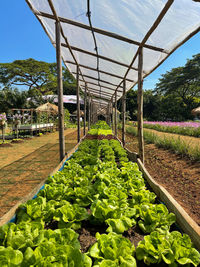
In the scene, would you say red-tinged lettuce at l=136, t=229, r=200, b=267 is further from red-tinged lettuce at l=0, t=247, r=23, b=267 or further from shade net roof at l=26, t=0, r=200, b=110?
shade net roof at l=26, t=0, r=200, b=110

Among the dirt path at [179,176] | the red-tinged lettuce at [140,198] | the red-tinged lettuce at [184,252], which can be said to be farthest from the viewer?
the dirt path at [179,176]

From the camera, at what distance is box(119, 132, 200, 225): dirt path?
10.2ft

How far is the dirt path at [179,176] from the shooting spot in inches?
122

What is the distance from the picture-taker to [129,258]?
1216mm

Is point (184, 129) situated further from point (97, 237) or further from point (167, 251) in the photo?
point (97, 237)

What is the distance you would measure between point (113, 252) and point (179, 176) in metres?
3.58

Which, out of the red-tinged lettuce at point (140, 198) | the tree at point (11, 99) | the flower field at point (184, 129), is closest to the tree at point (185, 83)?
the flower field at point (184, 129)

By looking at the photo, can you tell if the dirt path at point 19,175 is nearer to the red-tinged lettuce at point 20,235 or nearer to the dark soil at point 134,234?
the red-tinged lettuce at point 20,235

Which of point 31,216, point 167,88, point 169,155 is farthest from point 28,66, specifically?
point 31,216

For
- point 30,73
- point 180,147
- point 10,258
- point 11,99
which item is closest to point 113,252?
point 10,258

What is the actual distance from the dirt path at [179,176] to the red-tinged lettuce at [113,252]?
180cm

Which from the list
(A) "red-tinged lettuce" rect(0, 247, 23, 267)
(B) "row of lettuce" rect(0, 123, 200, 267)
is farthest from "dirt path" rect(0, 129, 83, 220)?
(A) "red-tinged lettuce" rect(0, 247, 23, 267)

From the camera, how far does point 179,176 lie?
171 inches

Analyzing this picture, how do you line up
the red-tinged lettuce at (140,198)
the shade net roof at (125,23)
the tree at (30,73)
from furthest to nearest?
1. the tree at (30,73)
2. the shade net roof at (125,23)
3. the red-tinged lettuce at (140,198)
